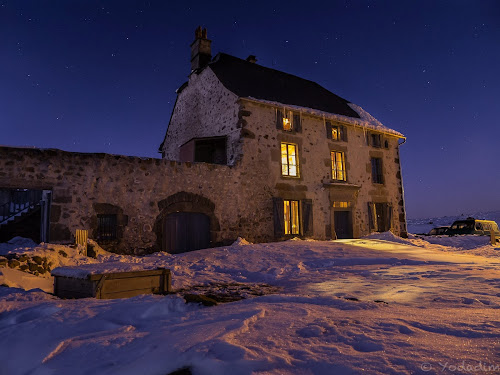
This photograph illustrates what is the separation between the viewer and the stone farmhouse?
9688 mm

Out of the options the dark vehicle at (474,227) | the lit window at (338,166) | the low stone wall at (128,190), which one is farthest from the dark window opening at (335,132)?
the dark vehicle at (474,227)

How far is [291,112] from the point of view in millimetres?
14453

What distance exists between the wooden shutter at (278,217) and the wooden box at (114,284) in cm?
827

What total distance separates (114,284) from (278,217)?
916 centimetres

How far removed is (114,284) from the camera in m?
4.77

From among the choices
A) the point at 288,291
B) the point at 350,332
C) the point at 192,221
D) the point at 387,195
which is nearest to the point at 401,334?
the point at 350,332

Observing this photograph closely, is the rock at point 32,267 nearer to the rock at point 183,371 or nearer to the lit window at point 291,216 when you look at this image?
the rock at point 183,371

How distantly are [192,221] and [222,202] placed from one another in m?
1.32

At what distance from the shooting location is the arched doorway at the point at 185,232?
11.1 meters

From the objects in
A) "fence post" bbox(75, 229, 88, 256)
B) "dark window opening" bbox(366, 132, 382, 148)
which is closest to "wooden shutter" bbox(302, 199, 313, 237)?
"dark window opening" bbox(366, 132, 382, 148)

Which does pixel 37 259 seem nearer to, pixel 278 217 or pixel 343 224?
pixel 278 217

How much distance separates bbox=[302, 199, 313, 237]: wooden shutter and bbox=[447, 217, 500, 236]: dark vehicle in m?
8.54

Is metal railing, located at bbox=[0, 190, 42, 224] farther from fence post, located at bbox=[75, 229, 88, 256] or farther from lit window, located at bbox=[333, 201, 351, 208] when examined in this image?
lit window, located at bbox=[333, 201, 351, 208]

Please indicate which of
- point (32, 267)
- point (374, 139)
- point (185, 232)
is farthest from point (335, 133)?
point (32, 267)
